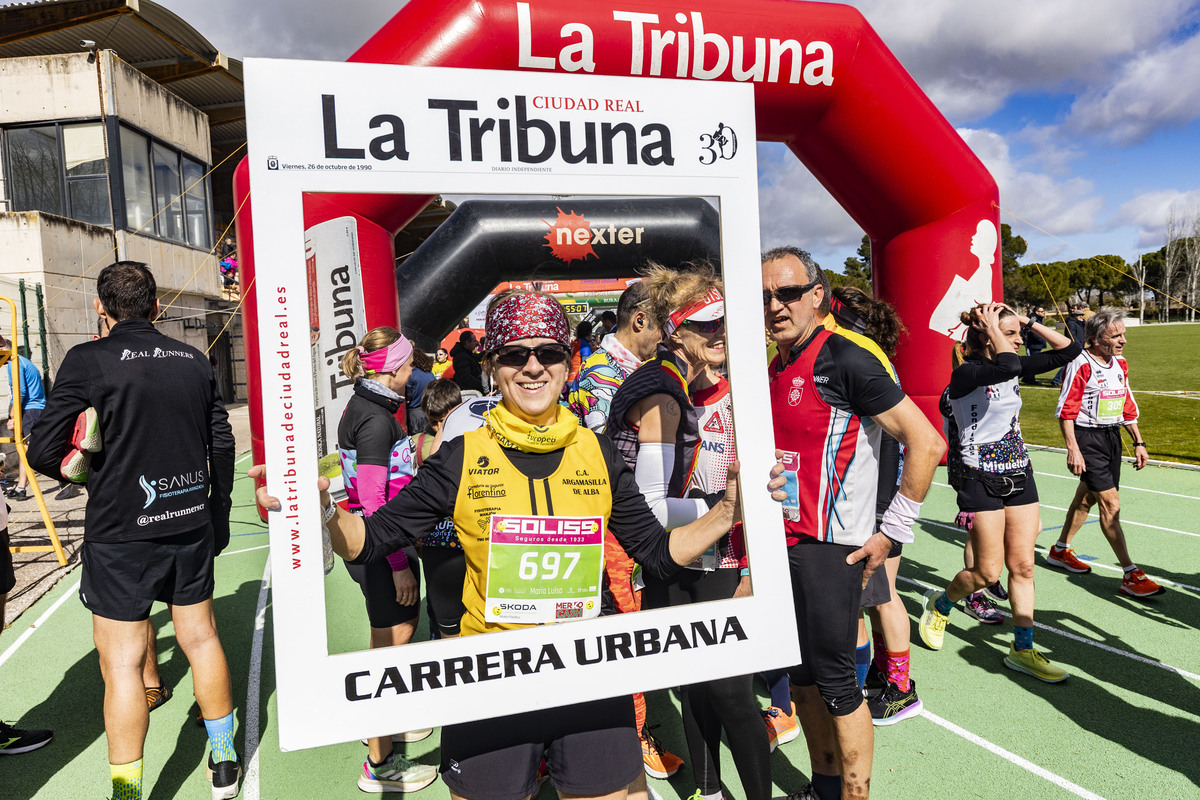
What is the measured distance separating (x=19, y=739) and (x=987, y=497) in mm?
5127

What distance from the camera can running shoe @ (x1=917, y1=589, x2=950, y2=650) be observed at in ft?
13.8

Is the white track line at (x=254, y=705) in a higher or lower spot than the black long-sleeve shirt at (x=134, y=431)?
lower

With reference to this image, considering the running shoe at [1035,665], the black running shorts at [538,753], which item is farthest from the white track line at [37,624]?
the running shoe at [1035,665]

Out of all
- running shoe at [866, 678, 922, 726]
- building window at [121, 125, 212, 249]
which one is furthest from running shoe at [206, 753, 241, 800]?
building window at [121, 125, 212, 249]

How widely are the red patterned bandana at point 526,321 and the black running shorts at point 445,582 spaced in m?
1.38

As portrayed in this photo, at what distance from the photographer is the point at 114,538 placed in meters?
2.67

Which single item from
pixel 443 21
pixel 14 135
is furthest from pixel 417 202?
pixel 14 135

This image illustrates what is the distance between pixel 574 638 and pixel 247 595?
4.80 meters

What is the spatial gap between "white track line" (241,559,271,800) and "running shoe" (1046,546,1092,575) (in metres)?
5.75

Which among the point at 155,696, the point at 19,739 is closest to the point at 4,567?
the point at 19,739

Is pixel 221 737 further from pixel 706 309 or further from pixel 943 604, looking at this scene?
pixel 943 604

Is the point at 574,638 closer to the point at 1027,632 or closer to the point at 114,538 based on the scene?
the point at 114,538

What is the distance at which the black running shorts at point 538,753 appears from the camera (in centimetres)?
169

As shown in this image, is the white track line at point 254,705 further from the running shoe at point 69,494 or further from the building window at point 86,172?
the building window at point 86,172
